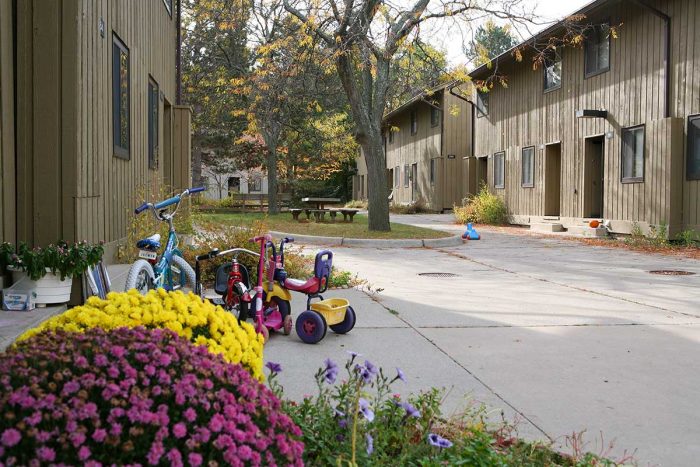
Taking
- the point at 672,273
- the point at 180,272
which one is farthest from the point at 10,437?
the point at 672,273

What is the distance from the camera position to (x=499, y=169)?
82.8 feet

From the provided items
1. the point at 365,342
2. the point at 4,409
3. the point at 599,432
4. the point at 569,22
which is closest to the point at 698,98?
the point at 569,22

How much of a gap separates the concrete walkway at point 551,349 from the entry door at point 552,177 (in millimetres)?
11885

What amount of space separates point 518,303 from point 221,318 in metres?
4.90

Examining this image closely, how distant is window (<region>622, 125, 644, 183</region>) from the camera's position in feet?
53.4

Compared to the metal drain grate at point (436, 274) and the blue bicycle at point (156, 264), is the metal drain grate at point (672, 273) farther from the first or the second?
the blue bicycle at point (156, 264)

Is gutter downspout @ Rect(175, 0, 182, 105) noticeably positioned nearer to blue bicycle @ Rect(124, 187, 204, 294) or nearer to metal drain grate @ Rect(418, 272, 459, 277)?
metal drain grate @ Rect(418, 272, 459, 277)

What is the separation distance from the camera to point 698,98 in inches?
561

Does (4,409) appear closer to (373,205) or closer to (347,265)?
(347,265)

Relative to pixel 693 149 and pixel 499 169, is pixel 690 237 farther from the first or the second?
pixel 499 169

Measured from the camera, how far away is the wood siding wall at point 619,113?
585 inches

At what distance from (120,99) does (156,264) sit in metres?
3.97

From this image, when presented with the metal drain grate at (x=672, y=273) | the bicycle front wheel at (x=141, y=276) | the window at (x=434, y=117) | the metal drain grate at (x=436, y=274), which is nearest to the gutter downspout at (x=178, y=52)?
the metal drain grate at (x=436, y=274)

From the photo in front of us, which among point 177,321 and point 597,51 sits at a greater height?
point 597,51
